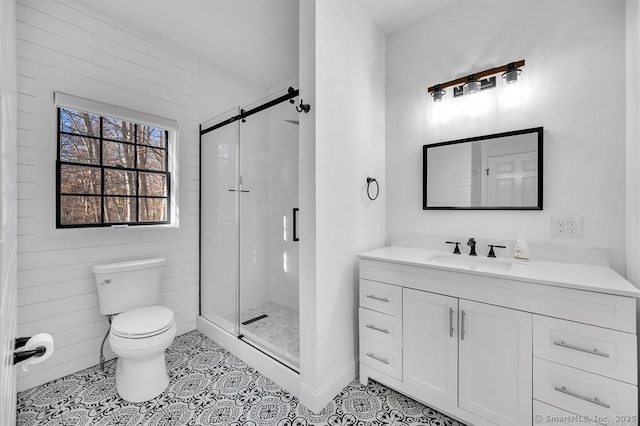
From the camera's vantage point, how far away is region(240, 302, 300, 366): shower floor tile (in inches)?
81.7

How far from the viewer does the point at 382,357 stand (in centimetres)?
179

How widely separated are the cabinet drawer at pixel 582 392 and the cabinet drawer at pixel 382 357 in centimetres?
68

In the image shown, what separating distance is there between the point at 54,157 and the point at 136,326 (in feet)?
4.38

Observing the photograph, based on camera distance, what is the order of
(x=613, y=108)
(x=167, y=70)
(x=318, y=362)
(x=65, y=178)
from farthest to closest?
1. (x=167, y=70)
2. (x=65, y=178)
3. (x=318, y=362)
4. (x=613, y=108)

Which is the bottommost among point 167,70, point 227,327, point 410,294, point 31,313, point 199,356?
point 199,356

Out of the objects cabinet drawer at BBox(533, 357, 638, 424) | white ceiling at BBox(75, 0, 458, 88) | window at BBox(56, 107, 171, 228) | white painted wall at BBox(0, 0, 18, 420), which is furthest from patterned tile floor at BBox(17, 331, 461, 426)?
white ceiling at BBox(75, 0, 458, 88)

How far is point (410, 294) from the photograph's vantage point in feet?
5.48

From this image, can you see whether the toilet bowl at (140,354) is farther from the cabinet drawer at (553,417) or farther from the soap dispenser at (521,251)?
the soap dispenser at (521,251)

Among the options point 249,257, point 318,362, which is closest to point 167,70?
point 249,257

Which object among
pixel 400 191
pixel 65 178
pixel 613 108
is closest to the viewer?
pixel 613 108

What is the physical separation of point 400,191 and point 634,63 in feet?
4.66

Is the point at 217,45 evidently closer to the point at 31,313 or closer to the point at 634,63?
the point at 31,313

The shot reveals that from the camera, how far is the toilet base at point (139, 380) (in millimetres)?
1735

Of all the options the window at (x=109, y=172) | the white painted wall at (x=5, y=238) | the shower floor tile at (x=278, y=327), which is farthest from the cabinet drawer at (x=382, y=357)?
the window at (x=109, y=172)
